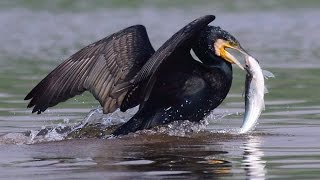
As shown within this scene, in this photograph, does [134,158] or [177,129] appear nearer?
[134,158]

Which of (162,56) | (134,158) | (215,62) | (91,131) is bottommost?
(91,131)

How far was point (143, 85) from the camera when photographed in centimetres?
1273

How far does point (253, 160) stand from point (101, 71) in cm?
246

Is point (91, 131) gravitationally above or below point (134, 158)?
below

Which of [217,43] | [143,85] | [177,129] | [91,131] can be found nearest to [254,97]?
[217,43]

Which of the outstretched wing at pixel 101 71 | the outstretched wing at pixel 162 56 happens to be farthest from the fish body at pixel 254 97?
the outstretched wing at pixel 101 71

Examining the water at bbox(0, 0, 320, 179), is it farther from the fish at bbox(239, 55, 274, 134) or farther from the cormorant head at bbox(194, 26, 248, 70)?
the cormorant head at bbox(194, 26, 248, 70)

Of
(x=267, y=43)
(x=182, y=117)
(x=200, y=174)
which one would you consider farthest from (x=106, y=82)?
(x=267, y=43)

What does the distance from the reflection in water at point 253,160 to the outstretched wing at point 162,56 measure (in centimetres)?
110

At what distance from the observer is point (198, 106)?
1310 cm

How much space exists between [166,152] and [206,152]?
1.24 feet

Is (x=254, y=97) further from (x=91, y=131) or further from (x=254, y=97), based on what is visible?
(x=91, y=131)

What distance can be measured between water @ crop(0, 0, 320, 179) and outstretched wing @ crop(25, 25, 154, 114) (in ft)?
1.44

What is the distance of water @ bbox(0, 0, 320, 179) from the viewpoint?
1069 cm
